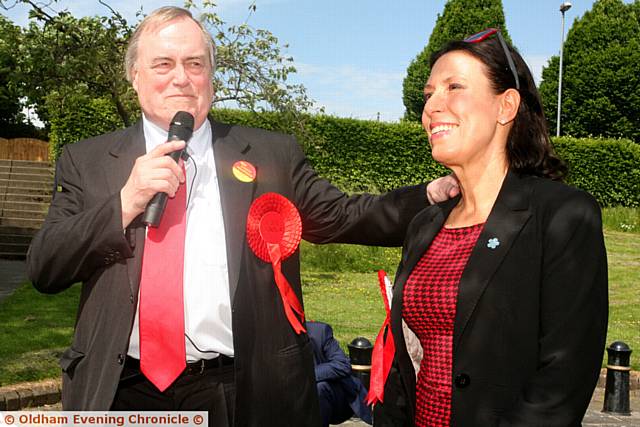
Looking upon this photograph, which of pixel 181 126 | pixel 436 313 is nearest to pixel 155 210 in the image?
pixel 181 126

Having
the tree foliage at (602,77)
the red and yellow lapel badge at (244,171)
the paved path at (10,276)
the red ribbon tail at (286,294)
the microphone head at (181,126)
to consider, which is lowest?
the paved path at (10,276)

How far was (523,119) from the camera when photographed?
9.75 ft

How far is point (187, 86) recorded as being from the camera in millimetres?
3189

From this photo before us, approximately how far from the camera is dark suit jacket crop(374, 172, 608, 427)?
2557 mm

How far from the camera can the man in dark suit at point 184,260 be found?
2957 millimetres

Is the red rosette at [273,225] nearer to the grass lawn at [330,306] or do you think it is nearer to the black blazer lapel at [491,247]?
the black blazer lapel at [491,247]

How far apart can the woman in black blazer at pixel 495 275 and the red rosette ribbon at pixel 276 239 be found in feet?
1.38

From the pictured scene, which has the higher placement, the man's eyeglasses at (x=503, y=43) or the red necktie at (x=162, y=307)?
the man's eyeglasses at (x=503, y=43)

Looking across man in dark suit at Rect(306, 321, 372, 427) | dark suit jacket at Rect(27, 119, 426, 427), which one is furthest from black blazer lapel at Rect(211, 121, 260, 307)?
man in dark suit at Rect(306, 321, 372, 427)

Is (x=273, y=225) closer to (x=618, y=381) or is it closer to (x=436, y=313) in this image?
(x=436, y=313)

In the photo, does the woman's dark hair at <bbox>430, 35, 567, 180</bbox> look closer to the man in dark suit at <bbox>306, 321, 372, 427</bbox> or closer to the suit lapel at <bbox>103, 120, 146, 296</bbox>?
the suit lapel at <bbox>103, 120, 146, 296</bbox>

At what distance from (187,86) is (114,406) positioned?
1283 mm

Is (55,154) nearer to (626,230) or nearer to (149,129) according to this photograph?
(626,230)

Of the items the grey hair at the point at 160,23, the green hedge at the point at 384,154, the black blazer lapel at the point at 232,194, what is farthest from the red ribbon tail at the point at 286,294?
the green hedge at the point at 384,154
